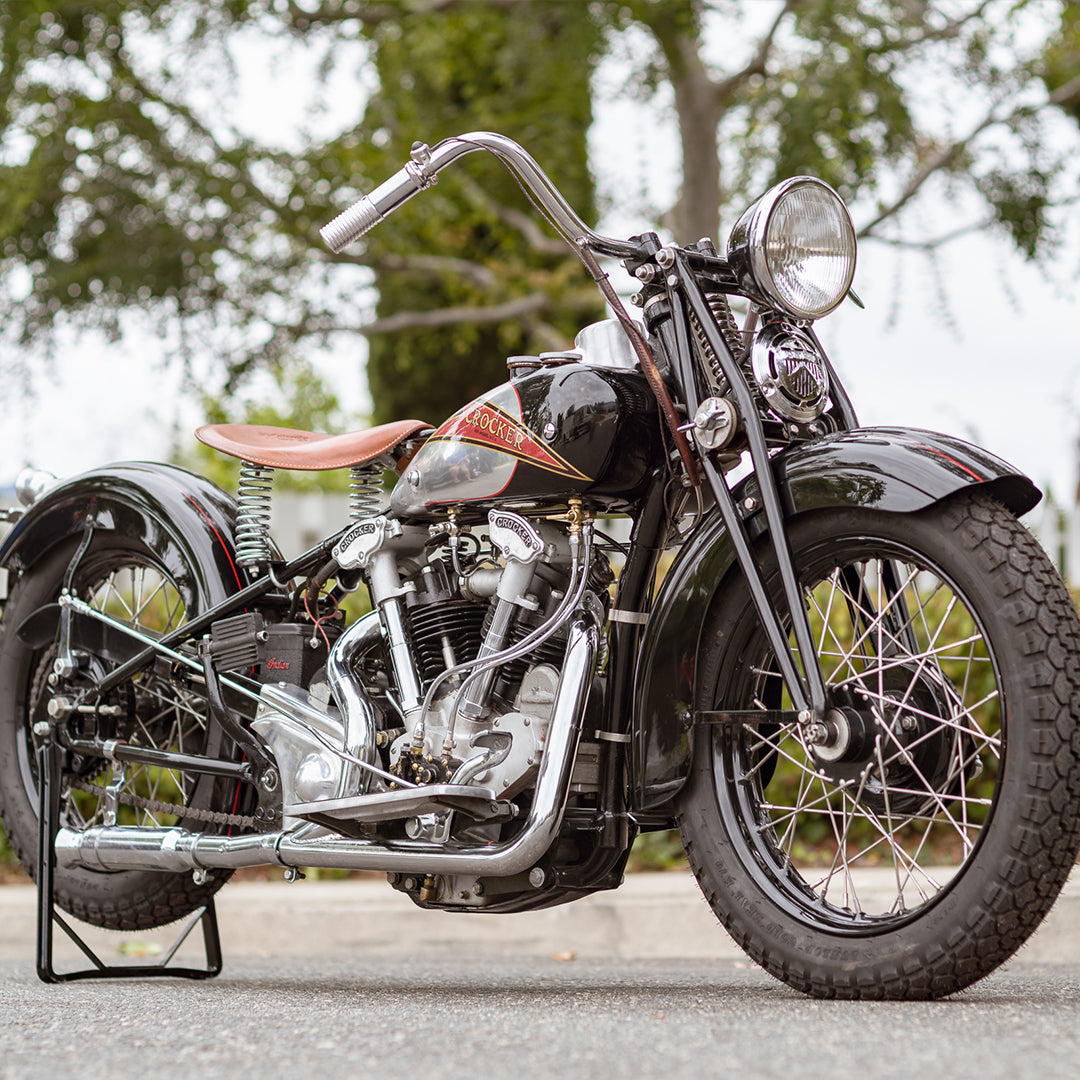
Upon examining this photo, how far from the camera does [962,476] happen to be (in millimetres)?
2537

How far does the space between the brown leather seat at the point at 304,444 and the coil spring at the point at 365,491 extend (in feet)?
0.21

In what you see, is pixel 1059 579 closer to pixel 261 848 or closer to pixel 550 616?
pixel 550 616

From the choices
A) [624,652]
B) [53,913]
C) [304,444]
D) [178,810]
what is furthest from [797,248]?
[53,913]

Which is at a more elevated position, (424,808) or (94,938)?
(424,808)

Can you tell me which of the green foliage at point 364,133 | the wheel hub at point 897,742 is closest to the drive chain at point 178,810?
the wheel hub at point 897,742

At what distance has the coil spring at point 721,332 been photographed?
9.77 feet

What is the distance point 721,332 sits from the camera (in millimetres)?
2967

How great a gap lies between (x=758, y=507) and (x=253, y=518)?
1.50 metres

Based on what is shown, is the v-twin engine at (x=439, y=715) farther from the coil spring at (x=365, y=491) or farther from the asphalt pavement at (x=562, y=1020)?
the asphalt pavement at (x=562, y=1020)

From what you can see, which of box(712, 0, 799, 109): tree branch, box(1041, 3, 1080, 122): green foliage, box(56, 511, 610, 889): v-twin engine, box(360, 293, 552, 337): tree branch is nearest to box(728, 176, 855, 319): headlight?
box(56, 511, 610, 889): v-twin engine

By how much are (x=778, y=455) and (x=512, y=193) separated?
10405 millimetres

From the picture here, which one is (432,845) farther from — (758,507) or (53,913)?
(53,913)

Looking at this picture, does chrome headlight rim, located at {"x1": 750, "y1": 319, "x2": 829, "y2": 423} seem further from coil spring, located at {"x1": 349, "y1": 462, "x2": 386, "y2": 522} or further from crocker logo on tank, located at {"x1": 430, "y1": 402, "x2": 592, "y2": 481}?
coil spring, located at {"x1": 349, "y1": 462, "x2": 386, "y2": 522}

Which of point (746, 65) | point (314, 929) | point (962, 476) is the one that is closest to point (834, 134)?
point (746, 65)
